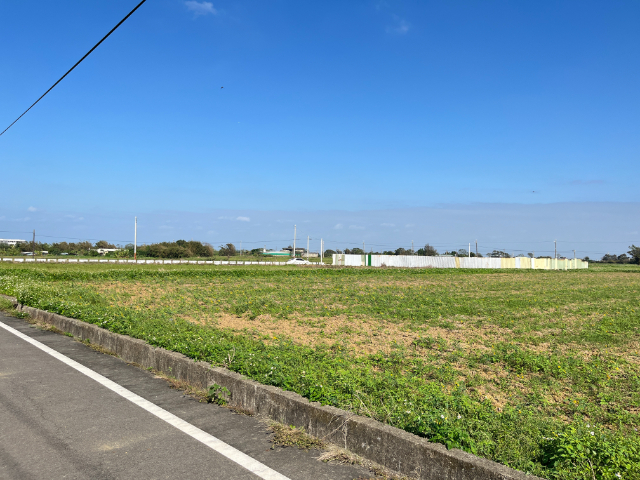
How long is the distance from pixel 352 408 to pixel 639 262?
123924mm

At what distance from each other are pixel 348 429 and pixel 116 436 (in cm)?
213

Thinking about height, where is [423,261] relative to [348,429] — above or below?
above

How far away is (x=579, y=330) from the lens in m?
10.4

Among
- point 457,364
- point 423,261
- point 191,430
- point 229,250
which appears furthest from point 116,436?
point 229,250

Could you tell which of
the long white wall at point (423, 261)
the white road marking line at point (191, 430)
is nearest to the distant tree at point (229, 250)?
the long white wall at point (423, 261)

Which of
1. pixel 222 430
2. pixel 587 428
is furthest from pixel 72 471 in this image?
pixel 587 428

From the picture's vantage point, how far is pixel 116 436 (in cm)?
409

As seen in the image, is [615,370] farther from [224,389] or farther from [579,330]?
[224,389]

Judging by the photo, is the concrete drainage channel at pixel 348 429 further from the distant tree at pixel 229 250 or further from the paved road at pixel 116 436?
the distant tree at pixel 229 250

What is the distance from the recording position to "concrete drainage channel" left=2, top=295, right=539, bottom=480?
3234 mm

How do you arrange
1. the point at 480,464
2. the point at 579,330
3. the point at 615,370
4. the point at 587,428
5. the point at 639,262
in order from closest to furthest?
the point at 480,464 < the point at 587,428 < the point at 615,370 < the point at 579,330 < the point at 639,262

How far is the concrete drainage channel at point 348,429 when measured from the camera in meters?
3.23

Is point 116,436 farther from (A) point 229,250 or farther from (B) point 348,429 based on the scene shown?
(A) point 229,250

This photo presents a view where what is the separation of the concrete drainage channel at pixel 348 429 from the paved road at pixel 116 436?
220 mm
